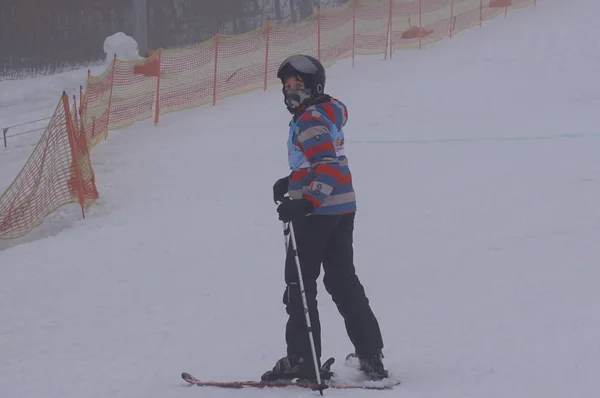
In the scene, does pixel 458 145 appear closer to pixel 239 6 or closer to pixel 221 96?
pixel 221 96

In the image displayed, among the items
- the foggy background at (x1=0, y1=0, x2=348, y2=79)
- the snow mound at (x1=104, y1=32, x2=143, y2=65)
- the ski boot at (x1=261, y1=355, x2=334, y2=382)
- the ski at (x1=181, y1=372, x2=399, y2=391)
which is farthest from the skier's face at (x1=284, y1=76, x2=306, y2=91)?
the foggy background at (x1=0, y1=0, x2=348, y2=79)

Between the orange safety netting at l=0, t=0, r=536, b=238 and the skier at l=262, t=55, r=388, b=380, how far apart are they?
683 centimetres

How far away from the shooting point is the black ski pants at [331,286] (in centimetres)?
507

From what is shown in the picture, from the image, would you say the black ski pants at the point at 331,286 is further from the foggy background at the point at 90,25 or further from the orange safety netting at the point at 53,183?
the foggy background at the point at 90,25

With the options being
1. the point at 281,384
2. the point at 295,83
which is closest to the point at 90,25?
the point at 295,83

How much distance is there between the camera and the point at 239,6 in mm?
31359

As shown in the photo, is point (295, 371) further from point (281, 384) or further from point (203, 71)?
point (203, 71)

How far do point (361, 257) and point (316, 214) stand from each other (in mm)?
4012

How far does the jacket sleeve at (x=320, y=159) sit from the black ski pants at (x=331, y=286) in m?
0.24

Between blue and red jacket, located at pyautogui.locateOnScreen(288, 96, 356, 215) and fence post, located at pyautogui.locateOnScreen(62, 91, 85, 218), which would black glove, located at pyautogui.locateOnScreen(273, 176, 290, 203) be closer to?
blue and red jacket, located at pyautogui.locateOnScreen(288, 96, 356, 215)

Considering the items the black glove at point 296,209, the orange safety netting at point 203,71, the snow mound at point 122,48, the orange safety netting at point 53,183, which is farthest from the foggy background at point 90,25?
the black glove at point 296,209

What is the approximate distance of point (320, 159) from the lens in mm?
4832

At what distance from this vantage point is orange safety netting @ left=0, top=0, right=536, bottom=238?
12156 mm

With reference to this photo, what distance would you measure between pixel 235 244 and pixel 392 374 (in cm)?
455
